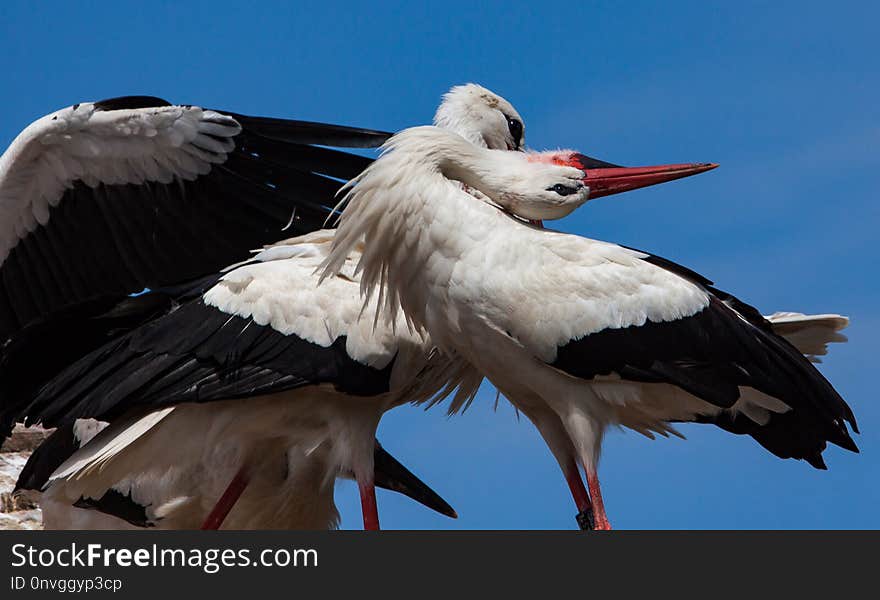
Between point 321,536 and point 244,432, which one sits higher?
point 244,432

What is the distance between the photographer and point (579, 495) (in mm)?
8547

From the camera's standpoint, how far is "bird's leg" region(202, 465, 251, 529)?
9125 mm

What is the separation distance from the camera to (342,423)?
890 cm

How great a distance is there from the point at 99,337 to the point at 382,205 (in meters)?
1.85

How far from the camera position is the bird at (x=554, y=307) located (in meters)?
7.86

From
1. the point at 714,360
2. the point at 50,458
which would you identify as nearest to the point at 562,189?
the point at 714,360

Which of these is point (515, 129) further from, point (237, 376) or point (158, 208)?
→ point (237, 376)

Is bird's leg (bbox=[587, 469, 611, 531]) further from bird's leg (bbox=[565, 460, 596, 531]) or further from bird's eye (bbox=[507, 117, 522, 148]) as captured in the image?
bird's eye (bbox=[507, 117, 522, 148])

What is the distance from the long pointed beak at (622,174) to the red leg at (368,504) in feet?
6.34

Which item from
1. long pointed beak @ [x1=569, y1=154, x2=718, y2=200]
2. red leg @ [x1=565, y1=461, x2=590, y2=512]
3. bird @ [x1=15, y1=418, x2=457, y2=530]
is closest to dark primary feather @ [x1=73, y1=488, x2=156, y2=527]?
bird @ [x1=15, y1=418, x2=457, y2=530]

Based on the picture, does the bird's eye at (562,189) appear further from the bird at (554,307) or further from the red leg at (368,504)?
the red leg at (368,504)

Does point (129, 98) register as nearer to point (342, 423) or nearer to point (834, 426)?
point (342, 423)

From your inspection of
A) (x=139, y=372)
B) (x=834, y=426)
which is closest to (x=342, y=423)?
(x=139, y=372)

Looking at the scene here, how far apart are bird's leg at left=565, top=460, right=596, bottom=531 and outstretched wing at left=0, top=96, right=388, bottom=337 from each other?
8.03ft
